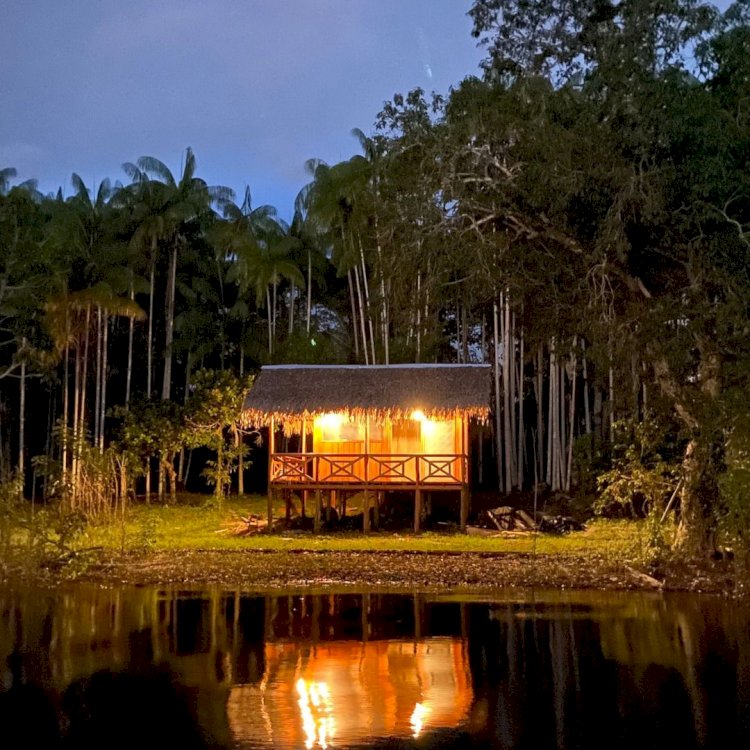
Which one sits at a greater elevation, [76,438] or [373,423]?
[373,423]

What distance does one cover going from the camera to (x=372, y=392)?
806 inches

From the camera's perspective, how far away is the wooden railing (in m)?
20.2

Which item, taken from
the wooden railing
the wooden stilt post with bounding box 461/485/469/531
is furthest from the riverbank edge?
the wooden railing

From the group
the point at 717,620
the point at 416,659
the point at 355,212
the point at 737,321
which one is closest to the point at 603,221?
the point at 737,321

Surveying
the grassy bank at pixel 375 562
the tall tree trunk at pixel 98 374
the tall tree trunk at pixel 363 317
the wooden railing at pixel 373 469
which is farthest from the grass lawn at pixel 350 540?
the tall tree trunk at pixel 363 317

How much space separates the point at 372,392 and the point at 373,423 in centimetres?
133

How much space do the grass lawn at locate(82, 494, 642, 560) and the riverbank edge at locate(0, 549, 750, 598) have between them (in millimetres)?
691

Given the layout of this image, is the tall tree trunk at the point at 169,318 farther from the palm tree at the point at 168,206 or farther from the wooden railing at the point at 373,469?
the wooden railing at the point at 373,469

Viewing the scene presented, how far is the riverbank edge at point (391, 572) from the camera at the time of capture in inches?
489

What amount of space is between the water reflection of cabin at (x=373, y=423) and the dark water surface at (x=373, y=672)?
344 inches

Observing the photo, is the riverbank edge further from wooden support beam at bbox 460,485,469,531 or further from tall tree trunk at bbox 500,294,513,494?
tall tree trunk at bbox 500,294,513,494

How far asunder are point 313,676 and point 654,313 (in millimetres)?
9138

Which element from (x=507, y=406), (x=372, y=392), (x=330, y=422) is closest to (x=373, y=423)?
(x=330, y=422)

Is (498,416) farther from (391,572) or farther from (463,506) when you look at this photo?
(391,572)
